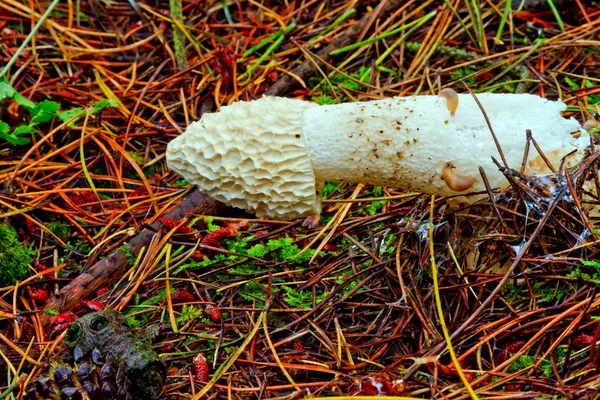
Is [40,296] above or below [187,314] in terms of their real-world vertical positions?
below

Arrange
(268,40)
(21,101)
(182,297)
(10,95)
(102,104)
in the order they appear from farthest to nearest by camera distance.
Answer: (268,40)
(102,104)
(21,101)
(10,95)
(182,297)

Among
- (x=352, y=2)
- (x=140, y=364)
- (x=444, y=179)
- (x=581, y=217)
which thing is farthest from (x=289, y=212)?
(x=352, y=2)

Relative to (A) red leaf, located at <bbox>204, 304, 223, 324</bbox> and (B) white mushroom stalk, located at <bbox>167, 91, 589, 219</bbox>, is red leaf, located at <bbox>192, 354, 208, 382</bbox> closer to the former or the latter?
(A) red leaf, located at <bbox>204, 304, 223, 324</bbox>

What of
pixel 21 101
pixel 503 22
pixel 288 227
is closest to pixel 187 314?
pixel 288 227

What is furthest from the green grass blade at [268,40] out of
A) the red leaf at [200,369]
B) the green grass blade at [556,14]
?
the red leaf at [200,369]

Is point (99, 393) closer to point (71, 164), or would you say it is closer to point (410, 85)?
point (71, 164)

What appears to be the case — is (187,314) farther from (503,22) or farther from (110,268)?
(503,22)

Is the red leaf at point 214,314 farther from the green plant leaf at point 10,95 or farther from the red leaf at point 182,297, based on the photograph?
the green plant leaf at point 10,95
